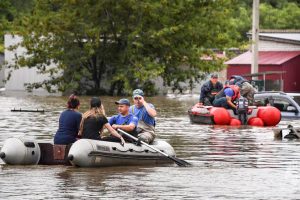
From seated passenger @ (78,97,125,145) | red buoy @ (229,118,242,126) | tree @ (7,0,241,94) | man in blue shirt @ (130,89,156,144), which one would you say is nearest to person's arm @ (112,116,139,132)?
seated passenger @ (78,97,125,145)

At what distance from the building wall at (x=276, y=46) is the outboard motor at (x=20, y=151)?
5115 centimetres

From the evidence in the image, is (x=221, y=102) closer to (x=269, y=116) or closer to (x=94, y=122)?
(x=269, y=116)

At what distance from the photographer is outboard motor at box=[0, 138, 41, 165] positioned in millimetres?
20625

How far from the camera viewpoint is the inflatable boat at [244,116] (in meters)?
34.7

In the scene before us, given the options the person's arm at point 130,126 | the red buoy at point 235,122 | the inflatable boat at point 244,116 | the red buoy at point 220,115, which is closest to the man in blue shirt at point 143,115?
the person's arm at point 130,126

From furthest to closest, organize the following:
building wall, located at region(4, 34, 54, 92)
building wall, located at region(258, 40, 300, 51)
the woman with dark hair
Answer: building wall, located at region(4, 34, 54, 92)
building wall, located at region(258, 40, 300, 51)
the woman with dark hair

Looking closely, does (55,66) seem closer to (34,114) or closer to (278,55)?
(278,55)

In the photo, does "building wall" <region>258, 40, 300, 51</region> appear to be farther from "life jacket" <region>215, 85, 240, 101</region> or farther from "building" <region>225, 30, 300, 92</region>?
"life jacket" <region>215, 85, 240, 101</region>

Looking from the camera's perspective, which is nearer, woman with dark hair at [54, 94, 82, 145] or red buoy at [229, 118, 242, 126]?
woman with dark hair at [54, 94, 82, 145]

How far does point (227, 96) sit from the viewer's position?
1362 inches

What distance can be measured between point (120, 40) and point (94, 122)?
142 feet

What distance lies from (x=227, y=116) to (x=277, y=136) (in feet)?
19.1

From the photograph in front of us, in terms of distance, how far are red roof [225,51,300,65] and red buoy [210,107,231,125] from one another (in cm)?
3251

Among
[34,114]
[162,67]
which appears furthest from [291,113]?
[162,67]
